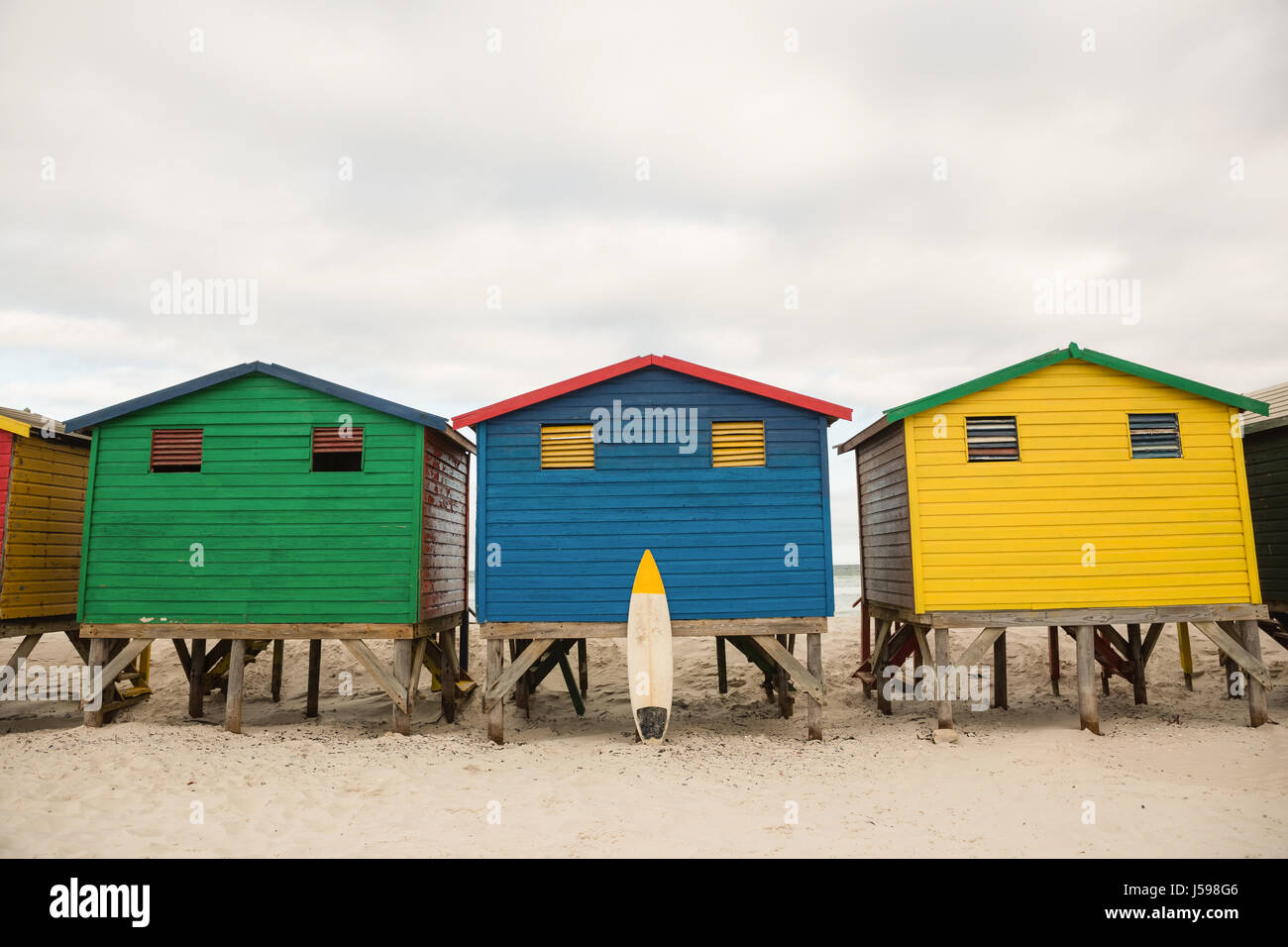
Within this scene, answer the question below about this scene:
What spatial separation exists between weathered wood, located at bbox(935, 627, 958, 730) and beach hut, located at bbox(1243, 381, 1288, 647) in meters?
5.93

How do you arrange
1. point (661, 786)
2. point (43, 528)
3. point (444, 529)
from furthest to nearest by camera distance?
point (444, 529) < point (43, 528) < point (661, 786)

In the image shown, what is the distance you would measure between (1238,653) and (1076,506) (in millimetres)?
3170

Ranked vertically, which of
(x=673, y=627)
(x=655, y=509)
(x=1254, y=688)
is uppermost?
(x=655, y=509)

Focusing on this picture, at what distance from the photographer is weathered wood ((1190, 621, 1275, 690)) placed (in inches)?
462

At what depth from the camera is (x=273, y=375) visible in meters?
12.2

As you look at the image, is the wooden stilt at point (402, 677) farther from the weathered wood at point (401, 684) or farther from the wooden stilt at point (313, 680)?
the wooden stilt at point (313, 680)

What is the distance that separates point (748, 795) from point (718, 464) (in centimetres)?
473

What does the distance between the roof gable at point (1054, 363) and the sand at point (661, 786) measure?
4.65 m

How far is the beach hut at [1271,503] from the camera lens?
13.4 meters

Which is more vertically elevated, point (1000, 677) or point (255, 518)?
point (255, 518)

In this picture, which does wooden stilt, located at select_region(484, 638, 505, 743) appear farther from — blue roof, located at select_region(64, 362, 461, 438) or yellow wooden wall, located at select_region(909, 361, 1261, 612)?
yellow wooden wall, located at select_region(909, 361, 1261, 612)

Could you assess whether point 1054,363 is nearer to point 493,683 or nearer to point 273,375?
point 493,683

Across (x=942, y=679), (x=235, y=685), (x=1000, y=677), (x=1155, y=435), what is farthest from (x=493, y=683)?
(x=1155, y=435)

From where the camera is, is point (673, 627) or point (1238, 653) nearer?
point (673, 627)
